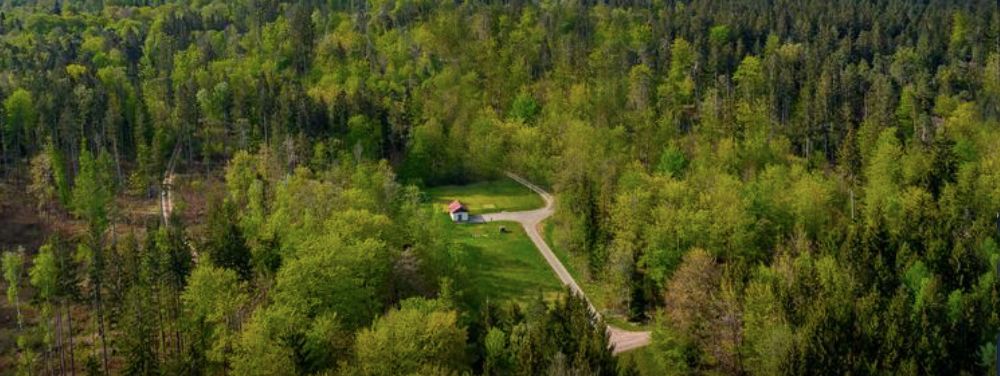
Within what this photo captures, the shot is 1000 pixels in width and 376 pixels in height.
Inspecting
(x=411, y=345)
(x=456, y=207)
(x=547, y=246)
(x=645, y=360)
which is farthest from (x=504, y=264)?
(x=411, y=345)

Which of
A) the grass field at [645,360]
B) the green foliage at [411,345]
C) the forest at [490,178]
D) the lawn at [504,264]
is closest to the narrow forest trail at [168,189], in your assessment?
the forest at [490,178]

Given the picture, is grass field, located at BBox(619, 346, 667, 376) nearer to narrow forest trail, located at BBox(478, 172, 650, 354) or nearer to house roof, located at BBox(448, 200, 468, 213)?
narrow forest trail, located at BBox(478, 172, 650, 354)

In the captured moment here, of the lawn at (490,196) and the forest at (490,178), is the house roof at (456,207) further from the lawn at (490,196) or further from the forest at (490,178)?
the forest at (490,178)

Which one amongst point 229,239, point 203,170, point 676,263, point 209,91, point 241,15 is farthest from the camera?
point 241,15

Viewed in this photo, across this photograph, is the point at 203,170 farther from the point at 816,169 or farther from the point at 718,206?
the point at 816,169

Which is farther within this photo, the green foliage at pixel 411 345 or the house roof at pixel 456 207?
the house roof at pixel 456 207

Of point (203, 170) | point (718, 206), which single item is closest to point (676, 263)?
point (718, 206)
